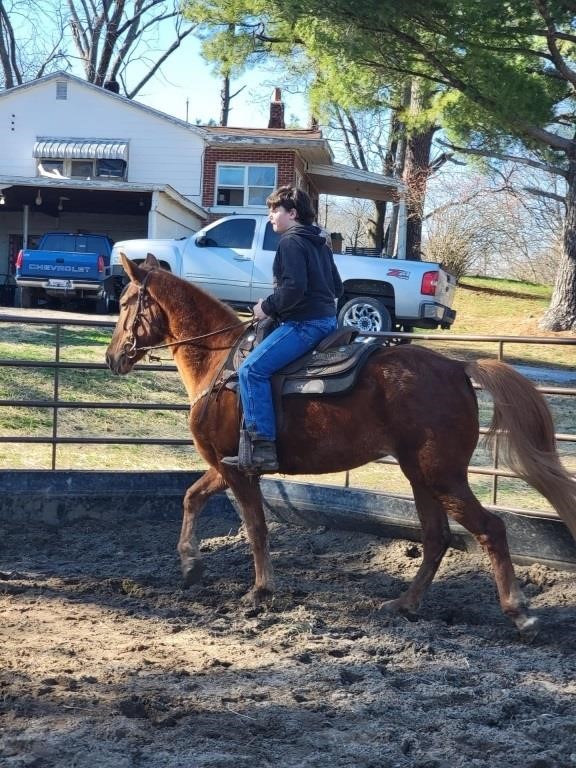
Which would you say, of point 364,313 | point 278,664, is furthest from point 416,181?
point 278,664

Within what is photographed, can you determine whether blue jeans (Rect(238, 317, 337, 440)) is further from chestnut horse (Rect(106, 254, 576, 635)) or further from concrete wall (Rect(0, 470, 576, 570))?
concrete wall (Rect(0, 470, 576, 570))

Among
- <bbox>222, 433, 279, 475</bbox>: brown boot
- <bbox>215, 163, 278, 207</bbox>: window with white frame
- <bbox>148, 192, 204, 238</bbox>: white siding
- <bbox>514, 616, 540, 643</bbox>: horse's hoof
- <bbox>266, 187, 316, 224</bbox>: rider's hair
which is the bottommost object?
<bbox>514, 616, 540, 643</bbox>: horse's hoof

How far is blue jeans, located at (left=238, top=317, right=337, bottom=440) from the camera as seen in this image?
Answer: 596 centimetres

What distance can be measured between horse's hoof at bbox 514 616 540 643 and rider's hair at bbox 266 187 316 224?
9.48 ft

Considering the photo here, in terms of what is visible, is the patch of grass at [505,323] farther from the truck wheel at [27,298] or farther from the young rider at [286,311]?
the truck wheel at [27,298]

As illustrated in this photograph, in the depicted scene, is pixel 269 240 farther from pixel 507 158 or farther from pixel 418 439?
pixel 418 439

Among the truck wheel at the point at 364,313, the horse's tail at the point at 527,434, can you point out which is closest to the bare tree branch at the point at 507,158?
the truck wheel at the point at 364,313

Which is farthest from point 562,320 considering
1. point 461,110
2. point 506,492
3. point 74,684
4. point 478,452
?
point 74,684

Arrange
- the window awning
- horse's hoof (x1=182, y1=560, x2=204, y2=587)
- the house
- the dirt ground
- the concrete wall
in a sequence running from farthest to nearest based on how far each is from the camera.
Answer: the window awning, the house, the concrete wall, horse's hoof (x1=182, y1=560, x2=204, y2=587), the dirt ground

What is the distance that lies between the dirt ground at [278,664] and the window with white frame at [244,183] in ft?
72.5

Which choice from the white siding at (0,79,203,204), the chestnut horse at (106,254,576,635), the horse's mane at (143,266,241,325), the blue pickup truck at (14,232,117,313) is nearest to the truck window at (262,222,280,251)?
the blue pickup truck at (14,232,117,313)

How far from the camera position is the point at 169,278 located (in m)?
6.71

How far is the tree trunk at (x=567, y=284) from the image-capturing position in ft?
64.7

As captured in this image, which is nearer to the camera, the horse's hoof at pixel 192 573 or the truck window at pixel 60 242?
the horse's hoof at pixel 192 573
